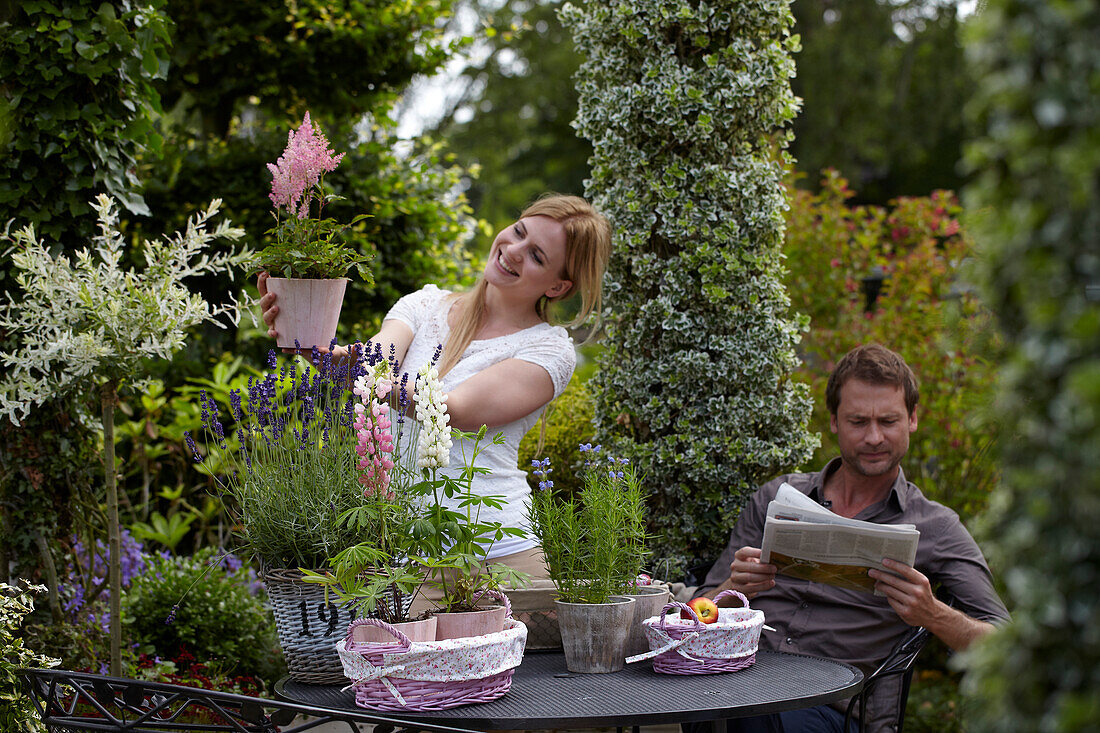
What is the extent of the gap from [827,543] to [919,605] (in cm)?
27

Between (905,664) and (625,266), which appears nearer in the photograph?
(905,664)

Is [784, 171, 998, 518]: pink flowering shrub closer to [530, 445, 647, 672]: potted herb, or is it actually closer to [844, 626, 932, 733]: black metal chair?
[844, 626, 932, 733]: black metal chair

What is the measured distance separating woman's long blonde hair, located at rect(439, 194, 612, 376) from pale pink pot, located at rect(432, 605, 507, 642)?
0.98 meters

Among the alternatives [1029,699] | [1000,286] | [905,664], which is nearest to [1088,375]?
[1000,286]

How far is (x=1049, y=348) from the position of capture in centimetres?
81

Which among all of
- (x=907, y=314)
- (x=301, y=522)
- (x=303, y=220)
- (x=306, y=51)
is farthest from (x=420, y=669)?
(x=306, y=51)

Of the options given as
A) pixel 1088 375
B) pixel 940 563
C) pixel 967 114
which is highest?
pixel 967 114

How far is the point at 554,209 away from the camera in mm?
2744

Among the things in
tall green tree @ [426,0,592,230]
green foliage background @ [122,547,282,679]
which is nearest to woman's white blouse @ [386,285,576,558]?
green foliage background @ [122,547,282,679]

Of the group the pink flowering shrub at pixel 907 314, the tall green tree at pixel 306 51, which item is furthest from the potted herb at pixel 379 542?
the tall green tree at pixel 306 51

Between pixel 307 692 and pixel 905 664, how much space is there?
1.40 metres

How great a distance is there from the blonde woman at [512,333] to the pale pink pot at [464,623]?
69cm

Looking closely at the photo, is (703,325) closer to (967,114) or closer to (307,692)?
(307,692)

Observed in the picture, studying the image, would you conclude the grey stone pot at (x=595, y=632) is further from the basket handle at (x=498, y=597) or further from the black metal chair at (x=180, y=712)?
Answer: the black metal chair at (x=180, y=712)
